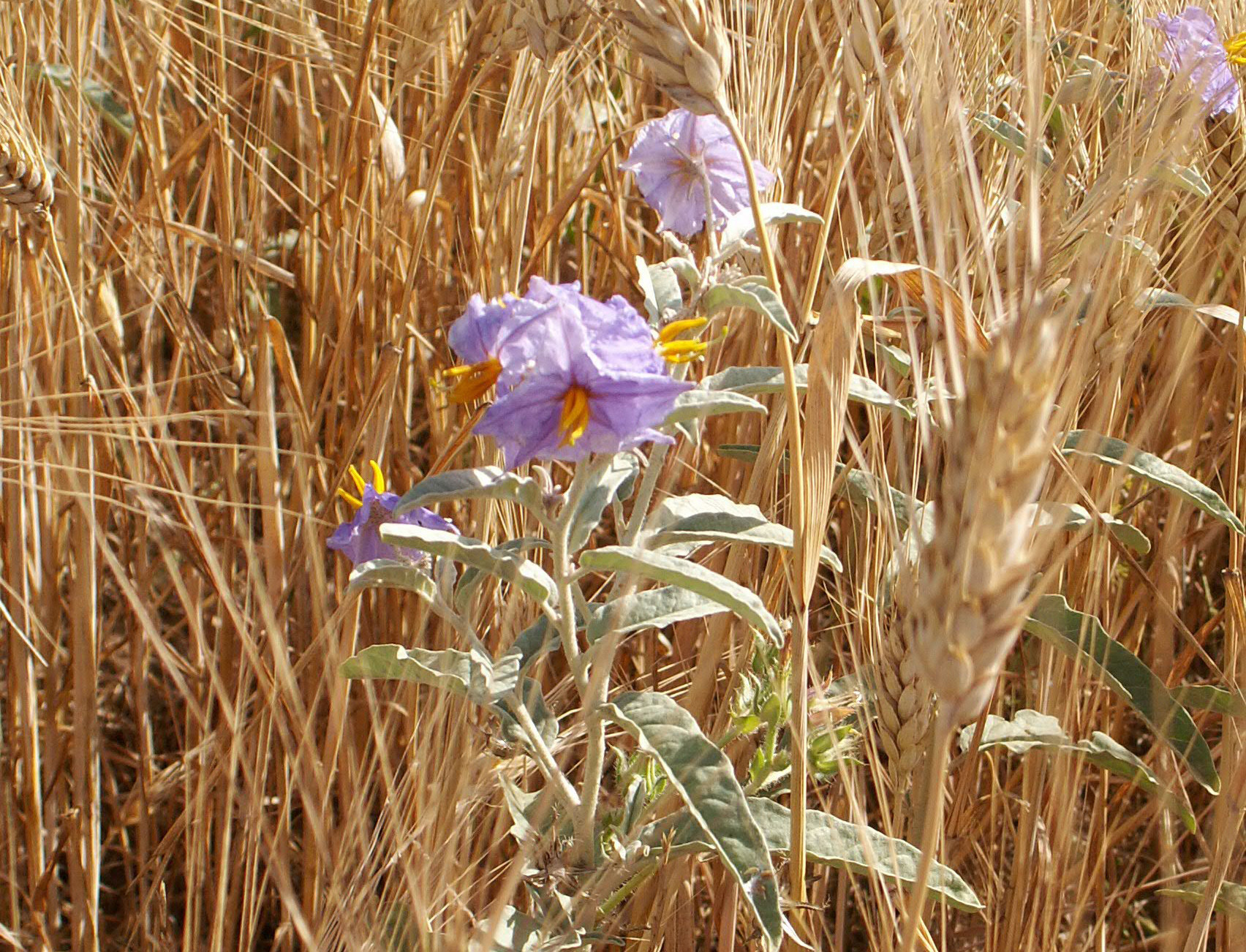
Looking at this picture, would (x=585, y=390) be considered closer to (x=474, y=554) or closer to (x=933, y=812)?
(x=474, y=554)

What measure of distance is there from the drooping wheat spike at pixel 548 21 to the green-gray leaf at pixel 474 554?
A: 15.4 inches

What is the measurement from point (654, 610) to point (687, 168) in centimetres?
31

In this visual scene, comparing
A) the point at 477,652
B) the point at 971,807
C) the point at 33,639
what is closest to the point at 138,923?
the point at 33,639

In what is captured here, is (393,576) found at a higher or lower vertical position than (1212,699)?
higher

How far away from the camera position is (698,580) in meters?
0.53

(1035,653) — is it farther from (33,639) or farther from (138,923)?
(33,639)

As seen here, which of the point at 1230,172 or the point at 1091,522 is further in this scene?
the point at 1230,172

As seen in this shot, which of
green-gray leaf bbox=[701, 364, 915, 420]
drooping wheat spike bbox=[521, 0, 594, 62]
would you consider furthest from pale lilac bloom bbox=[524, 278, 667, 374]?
drooping wheat spike bbox=[521, 0, 594, 62]

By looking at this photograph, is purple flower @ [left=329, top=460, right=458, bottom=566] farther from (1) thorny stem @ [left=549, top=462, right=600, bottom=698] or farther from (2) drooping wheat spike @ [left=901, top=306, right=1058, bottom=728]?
(2) drooping wheat spike @ [left=901, top=306, right=1058, bottom=728]

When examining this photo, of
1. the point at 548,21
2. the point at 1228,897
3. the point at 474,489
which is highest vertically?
the point at 548,21

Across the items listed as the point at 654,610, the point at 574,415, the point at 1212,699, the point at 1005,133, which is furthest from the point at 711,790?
the point at 1005,133

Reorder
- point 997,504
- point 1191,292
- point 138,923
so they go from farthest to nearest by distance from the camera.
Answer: point 1191,292
point 138,923
point 997,504

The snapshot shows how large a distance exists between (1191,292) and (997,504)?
0.87 m

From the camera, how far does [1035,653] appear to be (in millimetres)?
1131
